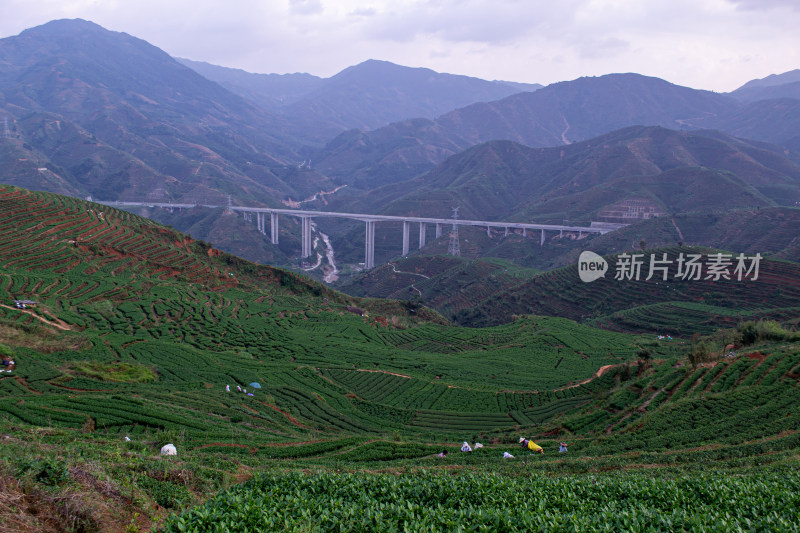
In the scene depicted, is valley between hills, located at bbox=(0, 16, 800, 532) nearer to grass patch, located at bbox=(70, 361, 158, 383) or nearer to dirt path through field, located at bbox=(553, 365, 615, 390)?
grass patch, located at bbox=(70, 361, 158, 383)

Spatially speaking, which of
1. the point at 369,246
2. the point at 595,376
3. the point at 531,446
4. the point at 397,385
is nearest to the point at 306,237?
the point at 369,246

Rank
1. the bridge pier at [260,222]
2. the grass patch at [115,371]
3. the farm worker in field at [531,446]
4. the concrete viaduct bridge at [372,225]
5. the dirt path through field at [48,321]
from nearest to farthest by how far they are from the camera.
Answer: the farm worker in field at [531,446], the grass patch at [115,371], the dirt path through field at [48,321], the concrete viaduct bridge at [372,225], the bridge pier at [260,222]

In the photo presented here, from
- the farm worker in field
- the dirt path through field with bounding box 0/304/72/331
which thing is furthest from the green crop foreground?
the dirt path through field with bounding box 0/304/72/331

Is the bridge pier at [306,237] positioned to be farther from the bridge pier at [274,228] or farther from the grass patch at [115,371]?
the grass patch at [115,371]

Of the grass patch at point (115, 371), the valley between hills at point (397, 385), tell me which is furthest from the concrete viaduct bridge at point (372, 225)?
the grass patch at point (115, 371)

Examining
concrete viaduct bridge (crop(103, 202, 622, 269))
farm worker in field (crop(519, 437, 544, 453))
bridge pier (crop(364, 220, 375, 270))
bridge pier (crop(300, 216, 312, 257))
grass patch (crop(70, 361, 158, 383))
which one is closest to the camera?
farm worker in field (crop(519, 437, 544, 453))

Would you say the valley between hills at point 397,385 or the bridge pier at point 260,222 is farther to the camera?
the bridge pier at point 260,222

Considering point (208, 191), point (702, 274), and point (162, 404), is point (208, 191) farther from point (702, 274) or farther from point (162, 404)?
point (162, 404)

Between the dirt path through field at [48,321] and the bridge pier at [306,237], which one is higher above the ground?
the dirt path through field at [48,321]

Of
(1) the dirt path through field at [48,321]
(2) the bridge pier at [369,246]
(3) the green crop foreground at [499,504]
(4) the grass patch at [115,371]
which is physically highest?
(3) the green crop foreground at [499,504]
